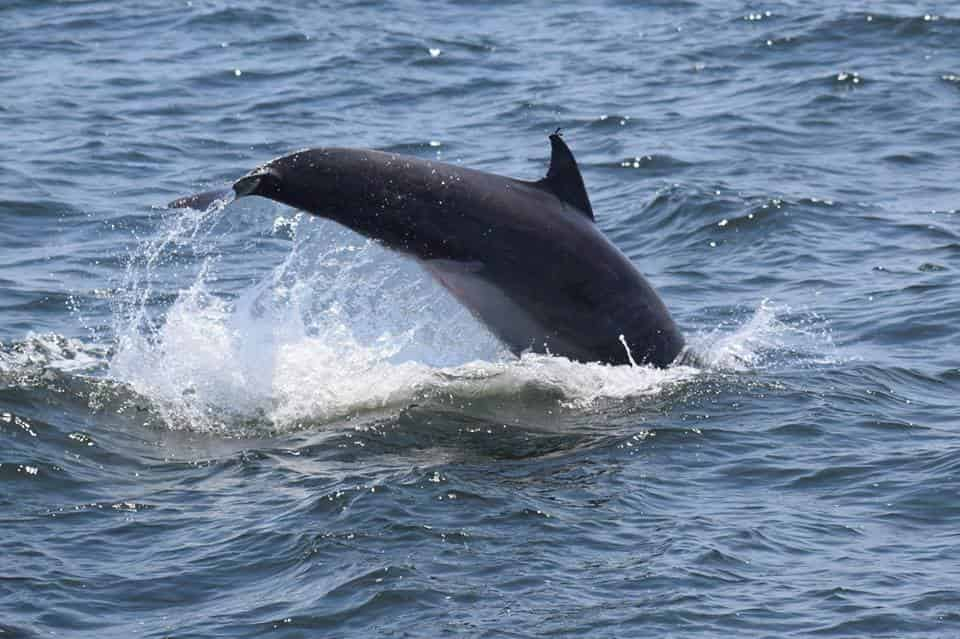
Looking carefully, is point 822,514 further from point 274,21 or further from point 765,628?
point 274,21

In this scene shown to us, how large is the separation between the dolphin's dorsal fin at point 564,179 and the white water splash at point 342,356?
122 centimetres

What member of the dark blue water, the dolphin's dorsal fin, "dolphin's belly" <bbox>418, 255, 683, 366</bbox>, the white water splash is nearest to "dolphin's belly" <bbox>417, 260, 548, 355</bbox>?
"dolphin's belly" <bbox>418, 255, 683, 366</bbox>

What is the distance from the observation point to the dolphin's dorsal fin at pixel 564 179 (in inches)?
478

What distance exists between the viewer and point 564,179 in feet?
40.3

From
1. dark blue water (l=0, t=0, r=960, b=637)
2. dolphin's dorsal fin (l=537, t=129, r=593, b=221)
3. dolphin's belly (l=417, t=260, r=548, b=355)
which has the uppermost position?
dolphin's dorsal fin (l=537, t=129, r=593, b=221)

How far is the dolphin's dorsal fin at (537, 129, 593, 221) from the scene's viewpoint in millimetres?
12141

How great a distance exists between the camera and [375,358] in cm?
1382

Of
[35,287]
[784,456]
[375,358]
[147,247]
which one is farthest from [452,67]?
[784,456]

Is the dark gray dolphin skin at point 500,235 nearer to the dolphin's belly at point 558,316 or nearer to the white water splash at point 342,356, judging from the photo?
the dolphin's belly at point 558,316

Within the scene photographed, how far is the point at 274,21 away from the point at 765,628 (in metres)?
23.0

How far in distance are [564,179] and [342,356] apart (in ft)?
8.75

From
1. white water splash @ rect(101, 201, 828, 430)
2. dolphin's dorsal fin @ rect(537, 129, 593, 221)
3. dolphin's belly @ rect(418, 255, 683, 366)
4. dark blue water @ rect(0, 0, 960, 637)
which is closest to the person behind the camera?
dark blue water @ rect(0, 0, 960, 637)

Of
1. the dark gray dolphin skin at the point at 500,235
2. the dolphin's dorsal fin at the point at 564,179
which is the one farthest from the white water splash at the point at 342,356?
the dolphin's dorsal fin at the point at 564,179

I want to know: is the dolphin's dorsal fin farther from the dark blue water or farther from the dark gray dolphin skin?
the dark blue water
